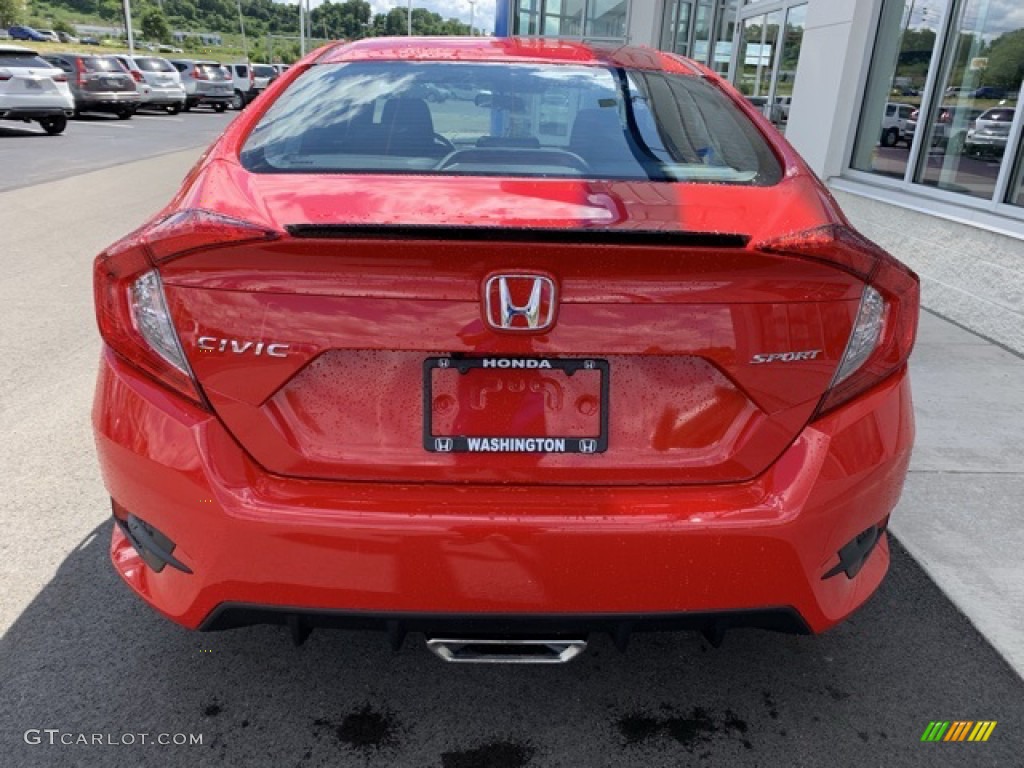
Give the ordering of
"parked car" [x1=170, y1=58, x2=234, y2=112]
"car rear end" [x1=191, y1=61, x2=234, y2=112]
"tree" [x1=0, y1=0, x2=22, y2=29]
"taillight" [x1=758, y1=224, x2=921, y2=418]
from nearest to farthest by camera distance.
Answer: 1. "taillight" [x1=758, y1=224, x2=921, y2=418]
2. "parked car" [x1=170, y1=58, x2=234, y2=112]
3. "car rear end" [x1=191, y1=61, x2=234, y2=112]
4. "tree" [x1=0, y1=0, x2=22, y2=29]

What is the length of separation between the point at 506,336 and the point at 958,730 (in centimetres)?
165

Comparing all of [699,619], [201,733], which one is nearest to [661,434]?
[699,619]

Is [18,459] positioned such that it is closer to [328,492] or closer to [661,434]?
[328,492]

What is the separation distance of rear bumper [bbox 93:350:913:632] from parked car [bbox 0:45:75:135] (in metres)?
19.6

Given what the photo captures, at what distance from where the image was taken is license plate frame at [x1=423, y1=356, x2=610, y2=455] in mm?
1742

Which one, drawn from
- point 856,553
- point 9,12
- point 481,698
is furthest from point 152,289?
point 9,12

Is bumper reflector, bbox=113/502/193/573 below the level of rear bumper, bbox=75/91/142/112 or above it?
above

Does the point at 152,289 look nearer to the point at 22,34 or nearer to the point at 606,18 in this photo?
the point at 606,18

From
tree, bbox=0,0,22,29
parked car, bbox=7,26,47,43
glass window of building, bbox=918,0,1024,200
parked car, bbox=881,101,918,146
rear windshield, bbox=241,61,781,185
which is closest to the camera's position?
rear windshield, bbox=241,61,781,185

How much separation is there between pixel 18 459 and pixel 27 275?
3807 mm

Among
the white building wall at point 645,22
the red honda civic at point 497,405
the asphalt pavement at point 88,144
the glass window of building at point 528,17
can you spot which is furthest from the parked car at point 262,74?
the red honda civic at point 497,405

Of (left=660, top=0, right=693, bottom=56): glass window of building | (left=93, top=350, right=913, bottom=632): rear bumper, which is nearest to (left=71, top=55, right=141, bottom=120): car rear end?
(left=660, top=0, right=693, bottom=56): glass window of building

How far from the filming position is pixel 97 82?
2378 cm

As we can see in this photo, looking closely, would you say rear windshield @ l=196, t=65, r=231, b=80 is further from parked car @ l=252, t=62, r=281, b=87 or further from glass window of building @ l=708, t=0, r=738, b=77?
glass window of building @ l=708, t=0, r=738, b=77
